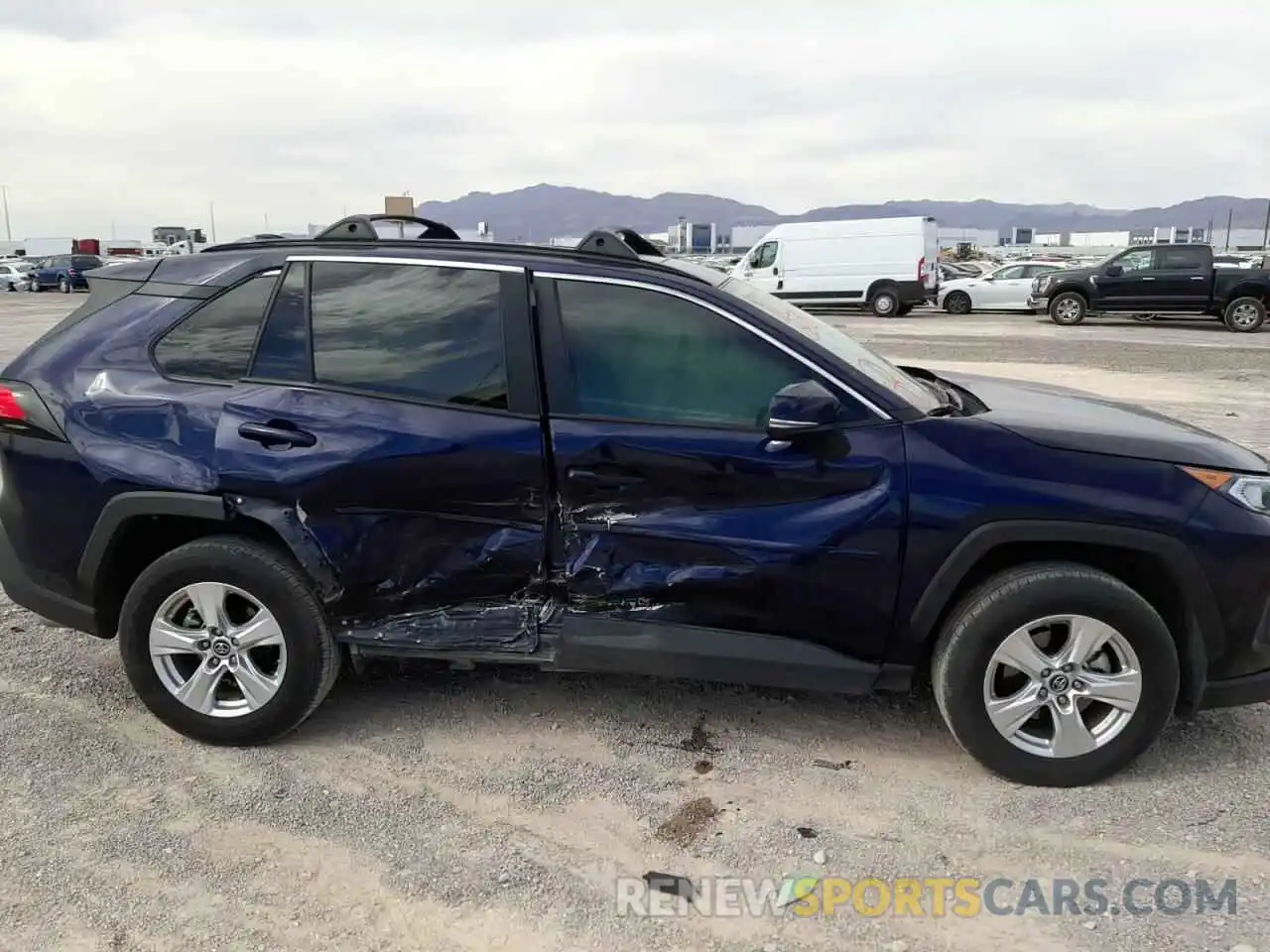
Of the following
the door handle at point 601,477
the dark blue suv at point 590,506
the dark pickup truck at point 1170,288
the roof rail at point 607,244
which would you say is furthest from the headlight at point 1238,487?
the dark pickup truck at point 1170,288

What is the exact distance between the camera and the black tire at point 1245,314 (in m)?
20.8

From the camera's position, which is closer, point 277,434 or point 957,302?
point 277,434

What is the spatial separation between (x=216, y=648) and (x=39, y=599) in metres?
0.79

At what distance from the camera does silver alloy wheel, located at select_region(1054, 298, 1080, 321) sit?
22547mm

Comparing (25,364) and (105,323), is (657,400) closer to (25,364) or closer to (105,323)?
(105,323)

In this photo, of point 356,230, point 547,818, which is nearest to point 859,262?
point 356,230

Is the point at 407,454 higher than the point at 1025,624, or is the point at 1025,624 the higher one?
the point at 407,454

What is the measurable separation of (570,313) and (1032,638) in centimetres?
187

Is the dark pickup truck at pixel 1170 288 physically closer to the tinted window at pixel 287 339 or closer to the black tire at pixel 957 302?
the black tire at pixel 957 302

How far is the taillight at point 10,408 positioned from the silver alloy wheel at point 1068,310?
22646 mm

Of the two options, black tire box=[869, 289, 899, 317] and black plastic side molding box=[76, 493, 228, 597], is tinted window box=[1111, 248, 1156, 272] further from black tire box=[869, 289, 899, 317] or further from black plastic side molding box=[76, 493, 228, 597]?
black plastic side molding box=[76, 493, 228, 597]

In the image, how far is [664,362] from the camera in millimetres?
3393

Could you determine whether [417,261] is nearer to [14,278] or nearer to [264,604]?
[264,604]

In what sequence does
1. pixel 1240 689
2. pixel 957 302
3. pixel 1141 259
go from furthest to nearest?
pixel 957 302, pixel 1141 259, pixel 1240 689
